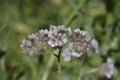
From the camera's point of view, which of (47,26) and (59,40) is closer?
(59,40)

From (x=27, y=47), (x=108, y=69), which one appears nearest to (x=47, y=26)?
(x=108, y=69)

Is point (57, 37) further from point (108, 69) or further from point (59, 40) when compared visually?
point (108, 69)

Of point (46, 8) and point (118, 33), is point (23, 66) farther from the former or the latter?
point (46, 8)

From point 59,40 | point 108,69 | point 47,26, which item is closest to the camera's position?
point 59,40

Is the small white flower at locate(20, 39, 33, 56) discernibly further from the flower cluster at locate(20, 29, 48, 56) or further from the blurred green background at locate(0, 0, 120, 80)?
the blurred green background at locate(0, 0, 120, 80)

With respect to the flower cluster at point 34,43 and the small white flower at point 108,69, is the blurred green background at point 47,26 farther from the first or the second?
the flower cluster at point 34,43

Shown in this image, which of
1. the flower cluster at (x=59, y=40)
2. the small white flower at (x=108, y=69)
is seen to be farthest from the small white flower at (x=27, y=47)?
the small white flower at (x=108, y=69)
